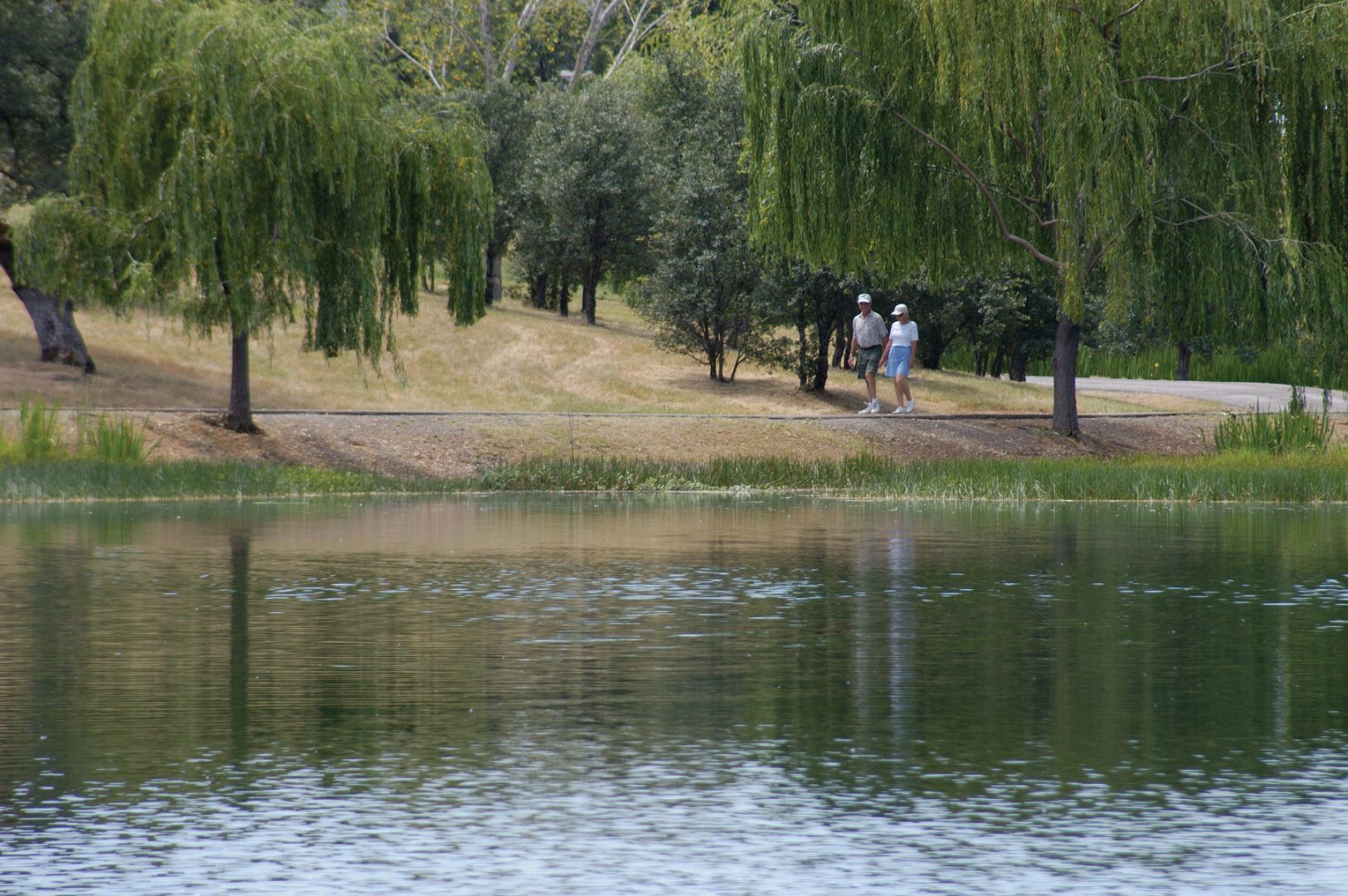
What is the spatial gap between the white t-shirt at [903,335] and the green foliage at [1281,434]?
584cm

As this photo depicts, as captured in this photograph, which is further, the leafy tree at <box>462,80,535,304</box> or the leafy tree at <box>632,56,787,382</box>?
the leafy tree at <box>462,80,535,304</box>

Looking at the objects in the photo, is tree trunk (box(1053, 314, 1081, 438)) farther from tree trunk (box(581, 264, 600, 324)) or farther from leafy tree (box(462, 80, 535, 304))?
leafy tree (box(462, 80, 535, 304))

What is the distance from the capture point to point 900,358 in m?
33.2

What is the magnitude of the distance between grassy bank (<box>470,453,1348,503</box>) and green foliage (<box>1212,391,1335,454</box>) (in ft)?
2.27

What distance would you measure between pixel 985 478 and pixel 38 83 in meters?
20.4

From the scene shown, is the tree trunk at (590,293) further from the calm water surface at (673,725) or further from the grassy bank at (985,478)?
the calm water surface at (673,725)

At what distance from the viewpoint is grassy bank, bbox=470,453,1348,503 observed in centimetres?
2473

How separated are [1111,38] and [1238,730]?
24013 millimetres

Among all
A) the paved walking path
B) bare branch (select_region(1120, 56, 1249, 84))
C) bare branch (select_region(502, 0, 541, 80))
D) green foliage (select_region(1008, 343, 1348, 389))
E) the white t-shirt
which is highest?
bare branch (select_region(502, 0, 541, 80))

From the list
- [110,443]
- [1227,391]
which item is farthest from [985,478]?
[1227,391]

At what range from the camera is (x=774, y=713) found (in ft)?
26.7

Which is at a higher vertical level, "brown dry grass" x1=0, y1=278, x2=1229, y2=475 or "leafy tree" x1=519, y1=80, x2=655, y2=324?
"leafy tree" x1=519, y1=80, x2=655, y2=324

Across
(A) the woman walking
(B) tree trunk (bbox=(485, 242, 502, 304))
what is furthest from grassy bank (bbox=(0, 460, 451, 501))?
(B) tree trunk (bbox=(485, 242, 502, 304))

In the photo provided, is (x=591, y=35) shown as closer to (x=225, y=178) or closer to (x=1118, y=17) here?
(x=1118, y=17)
